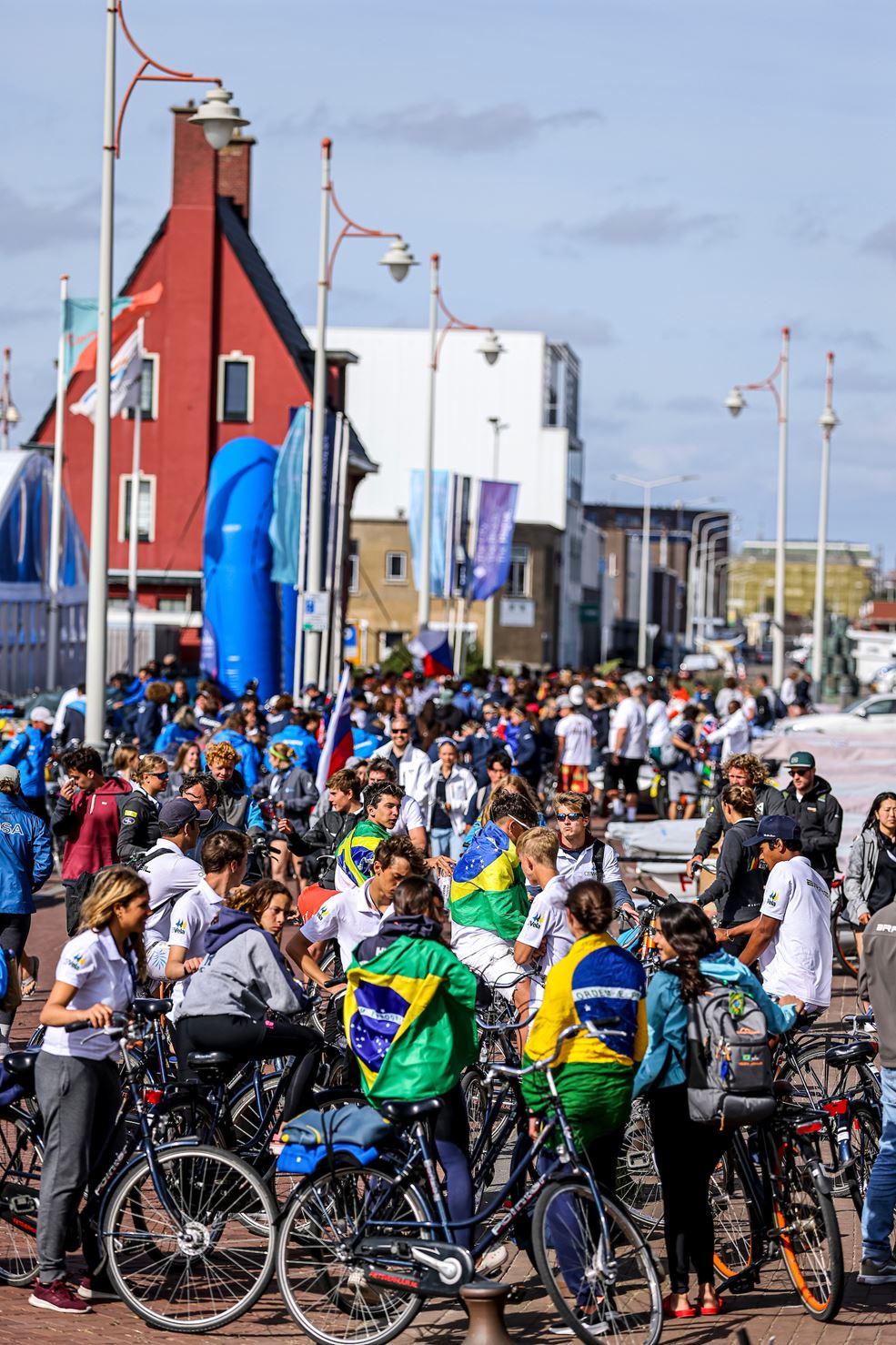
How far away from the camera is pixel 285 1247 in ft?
22.6

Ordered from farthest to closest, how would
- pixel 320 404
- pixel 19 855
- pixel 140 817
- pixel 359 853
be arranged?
pixel 320 404
pixel 140 817
pixel 19 855
pixel 359 853

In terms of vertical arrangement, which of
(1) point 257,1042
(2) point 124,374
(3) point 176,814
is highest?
(2) point 124,374

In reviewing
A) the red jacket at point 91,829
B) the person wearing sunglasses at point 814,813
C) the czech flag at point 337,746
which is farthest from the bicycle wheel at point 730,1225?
the czech flag at point 337,746

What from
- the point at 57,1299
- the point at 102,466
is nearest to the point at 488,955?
the point at 57,1299

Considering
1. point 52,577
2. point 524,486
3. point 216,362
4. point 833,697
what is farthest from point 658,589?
point 52,577

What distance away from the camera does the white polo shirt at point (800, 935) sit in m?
9.07

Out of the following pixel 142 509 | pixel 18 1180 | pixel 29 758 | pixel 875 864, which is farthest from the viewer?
pixel 142 509

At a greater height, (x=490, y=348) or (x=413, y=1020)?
(x=490, y=348)

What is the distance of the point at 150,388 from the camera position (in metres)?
53.8

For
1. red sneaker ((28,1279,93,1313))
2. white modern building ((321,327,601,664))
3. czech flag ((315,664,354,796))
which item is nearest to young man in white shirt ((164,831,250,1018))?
red sneaker ((28,1279,93,1313))

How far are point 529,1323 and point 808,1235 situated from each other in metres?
1.08

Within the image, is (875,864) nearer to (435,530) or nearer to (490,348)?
(490,348)

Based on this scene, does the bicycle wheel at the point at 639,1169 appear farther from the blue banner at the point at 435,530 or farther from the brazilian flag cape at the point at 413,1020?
the blue banner at the point at 435,530

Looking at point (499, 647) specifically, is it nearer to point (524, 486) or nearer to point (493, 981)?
point (524, 486)
